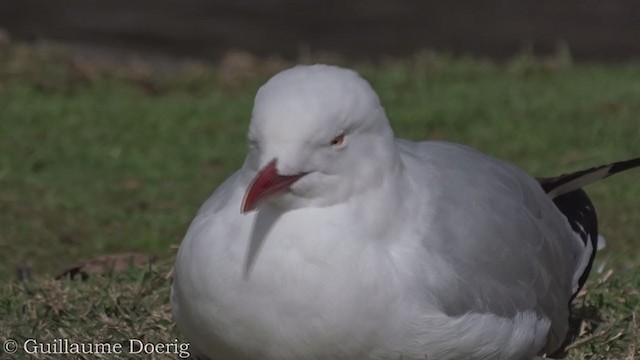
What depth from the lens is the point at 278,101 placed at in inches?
144

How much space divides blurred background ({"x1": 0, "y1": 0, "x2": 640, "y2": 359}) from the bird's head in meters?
0.97

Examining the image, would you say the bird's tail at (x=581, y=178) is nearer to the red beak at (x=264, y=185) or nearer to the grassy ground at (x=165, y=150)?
the grassy ground at (x=165, y=150)

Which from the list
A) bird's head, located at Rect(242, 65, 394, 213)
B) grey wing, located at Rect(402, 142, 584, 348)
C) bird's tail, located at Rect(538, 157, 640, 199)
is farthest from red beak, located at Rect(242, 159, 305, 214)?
bird's tail, located at Rect(538, 157, 640, 199)

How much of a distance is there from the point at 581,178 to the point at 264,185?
55.7 inches

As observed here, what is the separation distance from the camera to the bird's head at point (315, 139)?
363cm

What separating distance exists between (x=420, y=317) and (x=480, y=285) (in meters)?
0.31

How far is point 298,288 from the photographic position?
3705 mm

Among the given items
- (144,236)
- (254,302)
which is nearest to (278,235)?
(254,302)

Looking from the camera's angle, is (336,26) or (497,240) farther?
(336,26)

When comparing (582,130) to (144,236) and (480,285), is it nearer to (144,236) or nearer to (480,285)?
(144,236)
